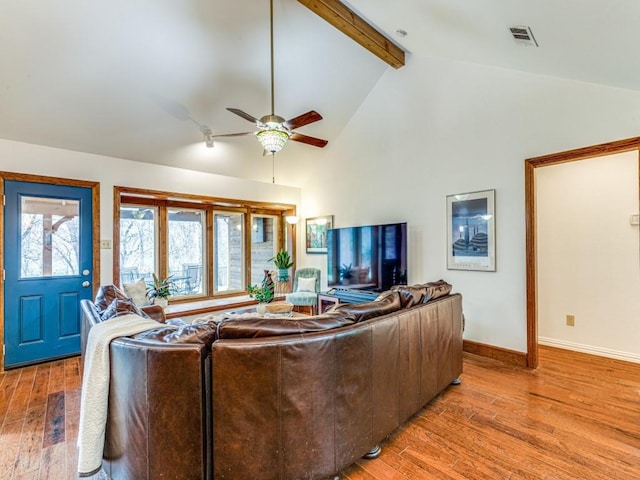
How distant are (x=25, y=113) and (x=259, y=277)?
160 inches

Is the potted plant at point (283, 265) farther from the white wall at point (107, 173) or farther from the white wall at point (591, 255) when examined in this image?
the white wall at point (591, 255)

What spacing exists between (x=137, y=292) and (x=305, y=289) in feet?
8.61

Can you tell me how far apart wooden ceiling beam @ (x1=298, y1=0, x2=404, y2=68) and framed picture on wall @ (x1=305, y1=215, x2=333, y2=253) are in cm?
A: 261

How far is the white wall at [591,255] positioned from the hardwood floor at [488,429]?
0.50 m

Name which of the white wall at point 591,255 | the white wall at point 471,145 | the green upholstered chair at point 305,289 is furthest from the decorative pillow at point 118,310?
the white wall at point 591,255

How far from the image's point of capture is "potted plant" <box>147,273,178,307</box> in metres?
4.40

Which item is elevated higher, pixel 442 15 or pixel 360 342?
pixel 442 15

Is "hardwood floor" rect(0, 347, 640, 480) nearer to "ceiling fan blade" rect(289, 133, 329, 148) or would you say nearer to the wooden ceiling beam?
"ceiling fan blade" rect(289, 133, 329, 148)

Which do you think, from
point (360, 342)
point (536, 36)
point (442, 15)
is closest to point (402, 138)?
point (442, 15)

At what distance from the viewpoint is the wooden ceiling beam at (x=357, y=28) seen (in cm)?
313

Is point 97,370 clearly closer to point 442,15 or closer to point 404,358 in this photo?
point 404,358

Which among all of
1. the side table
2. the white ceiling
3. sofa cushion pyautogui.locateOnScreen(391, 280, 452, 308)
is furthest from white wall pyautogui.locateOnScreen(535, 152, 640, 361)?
the side table

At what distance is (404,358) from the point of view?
6.93 feet

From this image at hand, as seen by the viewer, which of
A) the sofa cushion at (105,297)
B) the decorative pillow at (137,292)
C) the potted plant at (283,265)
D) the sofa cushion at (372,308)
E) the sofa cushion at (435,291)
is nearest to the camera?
the sofa cushion at (372,308)
